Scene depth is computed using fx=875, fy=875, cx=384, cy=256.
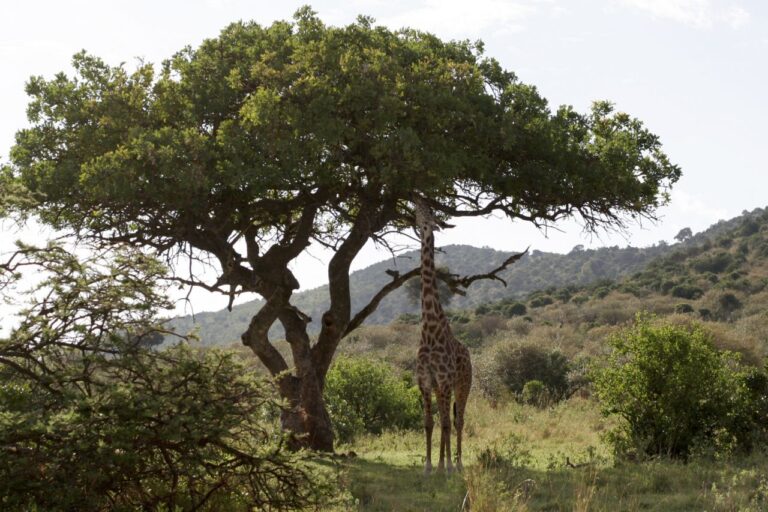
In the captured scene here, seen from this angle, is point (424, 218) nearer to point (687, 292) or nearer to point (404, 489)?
point (404, 489)

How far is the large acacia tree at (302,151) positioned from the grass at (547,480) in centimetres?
201

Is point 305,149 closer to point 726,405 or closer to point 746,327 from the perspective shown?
point 726,405

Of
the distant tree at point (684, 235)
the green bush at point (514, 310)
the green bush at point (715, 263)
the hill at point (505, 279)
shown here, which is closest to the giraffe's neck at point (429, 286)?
the green bush at point (514, 310)

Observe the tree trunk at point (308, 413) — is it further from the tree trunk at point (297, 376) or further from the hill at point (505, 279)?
the hill at point (505, 279)

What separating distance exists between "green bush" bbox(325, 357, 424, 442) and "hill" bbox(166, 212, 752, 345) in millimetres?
62320

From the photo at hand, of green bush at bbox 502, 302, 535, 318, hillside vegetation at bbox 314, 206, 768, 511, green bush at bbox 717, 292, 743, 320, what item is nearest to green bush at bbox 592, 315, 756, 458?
hillside vegetation at bbox 314, 206, 768, 511

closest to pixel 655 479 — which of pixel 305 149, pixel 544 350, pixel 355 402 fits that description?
pixel 305 149

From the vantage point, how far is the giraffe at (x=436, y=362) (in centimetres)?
1298

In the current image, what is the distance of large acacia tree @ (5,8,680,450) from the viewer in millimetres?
13781

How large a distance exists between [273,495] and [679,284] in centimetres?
5206

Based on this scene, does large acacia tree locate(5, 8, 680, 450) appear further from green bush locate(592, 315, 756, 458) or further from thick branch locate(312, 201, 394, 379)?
green bush locate(592, 315, 756, 458)

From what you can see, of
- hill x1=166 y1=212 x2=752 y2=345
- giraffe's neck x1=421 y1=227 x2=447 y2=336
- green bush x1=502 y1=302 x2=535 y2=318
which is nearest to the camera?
giraffe's neck x1=421 y1=227 x2=447 y2=336

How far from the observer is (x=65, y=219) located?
15.6m

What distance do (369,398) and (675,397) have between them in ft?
29.1
